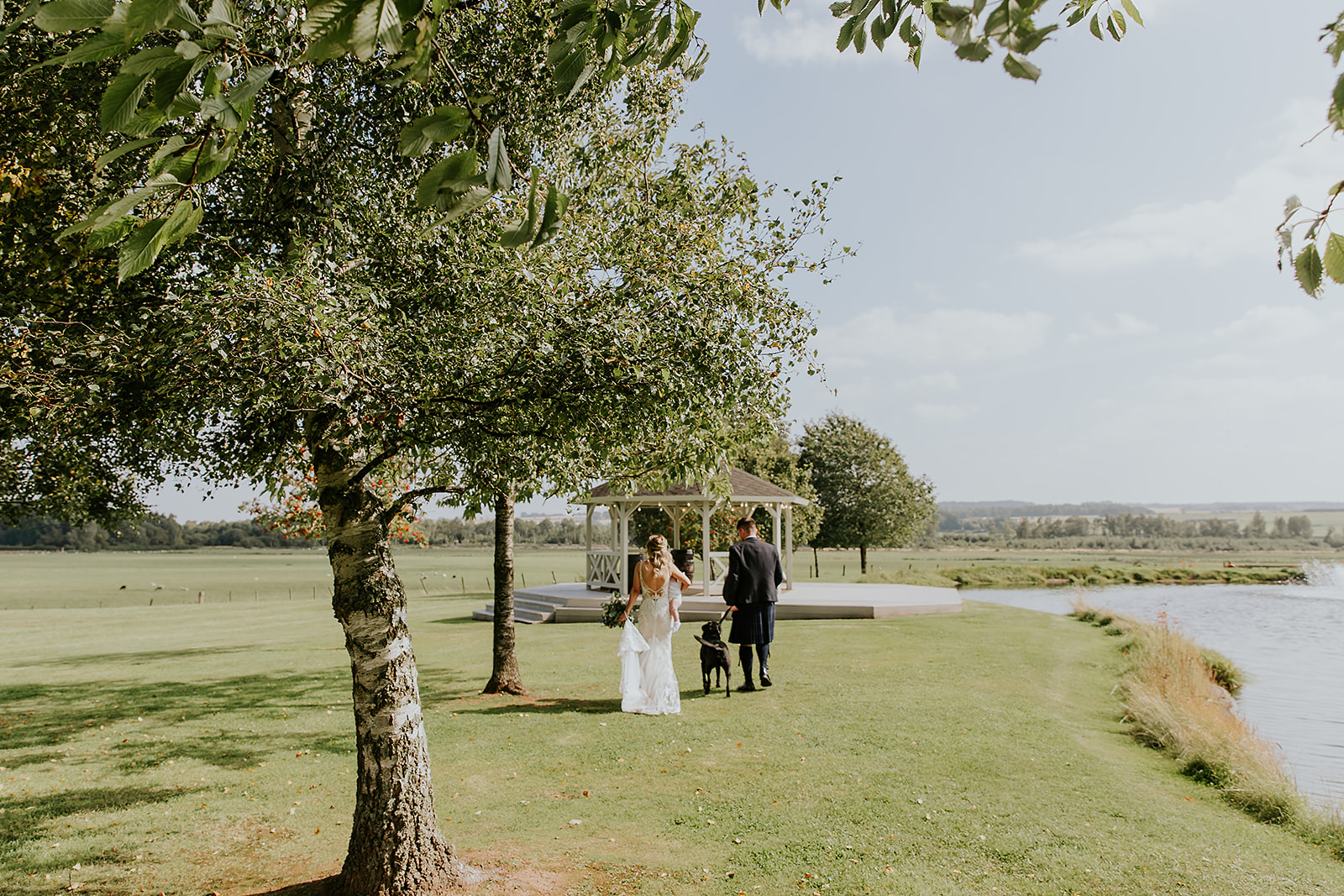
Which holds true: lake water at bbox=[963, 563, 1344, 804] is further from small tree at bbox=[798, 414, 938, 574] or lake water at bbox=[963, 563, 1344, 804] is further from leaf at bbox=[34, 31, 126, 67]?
leaf at bbox=[34, 31, 126, 67]

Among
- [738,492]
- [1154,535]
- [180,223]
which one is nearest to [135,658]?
[738,492]

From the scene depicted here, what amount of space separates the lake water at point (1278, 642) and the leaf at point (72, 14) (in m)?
9.67

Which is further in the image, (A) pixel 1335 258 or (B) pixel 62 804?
(B) pixel 62 804

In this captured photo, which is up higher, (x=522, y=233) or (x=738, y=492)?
(x=522, y=233)

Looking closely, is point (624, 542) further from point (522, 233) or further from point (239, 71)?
point (522, 233)

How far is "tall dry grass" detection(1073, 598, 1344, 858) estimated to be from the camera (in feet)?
20.7

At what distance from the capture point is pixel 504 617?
11039 millimetres

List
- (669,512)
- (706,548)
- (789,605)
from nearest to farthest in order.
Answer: (789,605) → (706,548) → (669,512)

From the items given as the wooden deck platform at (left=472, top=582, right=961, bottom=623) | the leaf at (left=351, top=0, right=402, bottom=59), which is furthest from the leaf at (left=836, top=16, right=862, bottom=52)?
the wooden deck platform at (left=472, top=582, right=961, bottom=623)

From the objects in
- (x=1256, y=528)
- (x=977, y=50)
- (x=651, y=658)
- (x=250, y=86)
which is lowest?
(x=1256, y=528)

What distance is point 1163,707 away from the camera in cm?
900

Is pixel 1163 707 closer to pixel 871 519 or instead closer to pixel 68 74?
pixel 68 74

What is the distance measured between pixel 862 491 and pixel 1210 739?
32.1m

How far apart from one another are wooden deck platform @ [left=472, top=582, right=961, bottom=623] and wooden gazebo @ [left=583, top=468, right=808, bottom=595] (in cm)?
75
